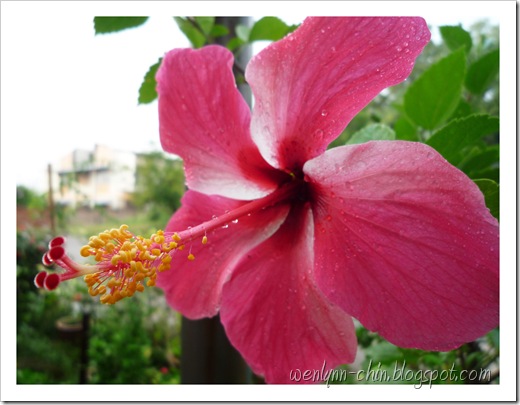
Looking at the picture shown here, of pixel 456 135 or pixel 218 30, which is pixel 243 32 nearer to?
pixel 218 30

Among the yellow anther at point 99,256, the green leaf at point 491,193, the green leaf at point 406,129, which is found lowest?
the yellow anther at point 99,256

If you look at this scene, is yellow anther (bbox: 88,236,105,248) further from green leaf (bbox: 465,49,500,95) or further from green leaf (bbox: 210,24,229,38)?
green leaf (bbox: 465,49,500,95)

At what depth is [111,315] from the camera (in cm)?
264

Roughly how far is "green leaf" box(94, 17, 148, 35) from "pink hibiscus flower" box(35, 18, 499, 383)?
161 mm

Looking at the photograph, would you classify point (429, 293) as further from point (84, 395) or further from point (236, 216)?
point (84, 395)

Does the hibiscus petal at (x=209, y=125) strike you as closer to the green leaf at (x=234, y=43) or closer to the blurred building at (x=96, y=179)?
the green leaf at (x=234, y=43)

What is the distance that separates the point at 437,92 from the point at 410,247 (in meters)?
0.27

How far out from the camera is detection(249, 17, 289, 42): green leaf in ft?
1.91

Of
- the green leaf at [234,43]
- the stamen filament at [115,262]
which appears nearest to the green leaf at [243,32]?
the green leaf at [234,43]

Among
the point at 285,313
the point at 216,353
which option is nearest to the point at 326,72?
the point at 285,313

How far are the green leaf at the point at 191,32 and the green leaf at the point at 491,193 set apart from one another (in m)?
0.40

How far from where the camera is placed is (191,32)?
0.61 meters

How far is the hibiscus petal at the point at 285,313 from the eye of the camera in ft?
1.36

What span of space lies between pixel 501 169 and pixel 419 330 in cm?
25
